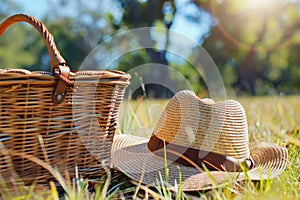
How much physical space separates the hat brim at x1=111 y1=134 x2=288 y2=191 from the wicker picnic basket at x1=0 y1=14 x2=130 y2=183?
146 mm

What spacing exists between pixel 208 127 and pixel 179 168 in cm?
21

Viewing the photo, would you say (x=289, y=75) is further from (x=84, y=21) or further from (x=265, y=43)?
(x=84, y=21)

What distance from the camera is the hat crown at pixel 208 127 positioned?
4.04ft

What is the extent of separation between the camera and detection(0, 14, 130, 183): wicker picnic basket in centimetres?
93

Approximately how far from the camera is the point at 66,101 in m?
1.01

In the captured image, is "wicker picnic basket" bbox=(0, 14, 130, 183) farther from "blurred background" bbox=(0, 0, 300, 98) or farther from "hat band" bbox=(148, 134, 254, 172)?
"blurred background" bbox=(0, 0, 300, 98)

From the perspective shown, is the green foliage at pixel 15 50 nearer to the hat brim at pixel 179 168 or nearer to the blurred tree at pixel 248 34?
the blurred tree at pixel 248 34

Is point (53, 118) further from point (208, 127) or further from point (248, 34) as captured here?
point (248, 34)

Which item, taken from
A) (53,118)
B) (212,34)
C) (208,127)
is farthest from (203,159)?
(212,34)

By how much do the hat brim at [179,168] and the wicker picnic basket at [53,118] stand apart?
0.48 feet

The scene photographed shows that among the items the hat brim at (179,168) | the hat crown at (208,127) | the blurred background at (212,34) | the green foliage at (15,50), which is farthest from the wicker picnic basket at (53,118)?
the green foliage at (15,50)

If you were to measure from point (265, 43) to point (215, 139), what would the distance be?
1879cm

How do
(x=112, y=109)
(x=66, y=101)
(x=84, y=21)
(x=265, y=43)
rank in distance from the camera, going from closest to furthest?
1. (x=66, y=101)
2. (x=112, y=109)
3. (x=84, y=21)
4. (x=265, y=43)

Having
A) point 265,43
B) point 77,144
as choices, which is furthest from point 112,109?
point 265,43
